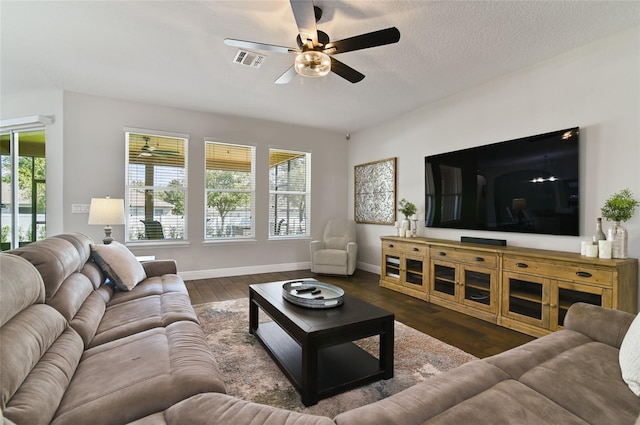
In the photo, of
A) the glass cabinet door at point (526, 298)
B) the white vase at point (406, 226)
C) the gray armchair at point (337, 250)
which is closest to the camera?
the glass cabinet door at point (526, 298)

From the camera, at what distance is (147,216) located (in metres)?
4.59

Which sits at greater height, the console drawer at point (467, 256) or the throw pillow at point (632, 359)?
the console drawer at point (467, 256)

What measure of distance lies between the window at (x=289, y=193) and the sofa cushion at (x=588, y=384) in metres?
4.59

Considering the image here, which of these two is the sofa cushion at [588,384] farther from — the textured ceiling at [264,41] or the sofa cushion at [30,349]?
the textured ceiling at [264,41]

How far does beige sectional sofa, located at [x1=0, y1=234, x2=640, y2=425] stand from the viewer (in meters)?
→ 0.98

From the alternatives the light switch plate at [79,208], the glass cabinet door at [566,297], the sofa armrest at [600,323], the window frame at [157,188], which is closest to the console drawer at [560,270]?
the glass cabinet door at [566,297]

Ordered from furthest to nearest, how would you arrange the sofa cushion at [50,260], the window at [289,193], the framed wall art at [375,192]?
the window at [289,193]
the framed wall art at [375,192]
the sofa cushion at [50,260]

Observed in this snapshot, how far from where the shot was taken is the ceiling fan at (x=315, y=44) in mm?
2016

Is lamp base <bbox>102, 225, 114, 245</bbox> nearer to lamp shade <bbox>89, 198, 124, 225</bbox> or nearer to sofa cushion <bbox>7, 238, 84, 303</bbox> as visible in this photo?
lamp shade <bbox>89, 198, 124, 225</bbox>

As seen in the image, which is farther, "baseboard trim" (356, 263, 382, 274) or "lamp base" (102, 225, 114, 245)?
"baseboard trim" (356, 263, 382, 274)

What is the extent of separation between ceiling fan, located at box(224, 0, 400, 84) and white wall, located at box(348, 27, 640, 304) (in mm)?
1577

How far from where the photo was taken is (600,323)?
5.39ft

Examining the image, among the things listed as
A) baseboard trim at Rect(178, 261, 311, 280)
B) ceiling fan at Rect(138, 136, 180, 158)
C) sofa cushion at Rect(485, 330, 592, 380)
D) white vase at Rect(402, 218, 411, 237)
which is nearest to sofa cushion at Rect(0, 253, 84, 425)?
sofa cushion at Rect(485, 330, 592, 380)

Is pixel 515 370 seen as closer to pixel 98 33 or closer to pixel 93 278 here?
pixel 93 278
